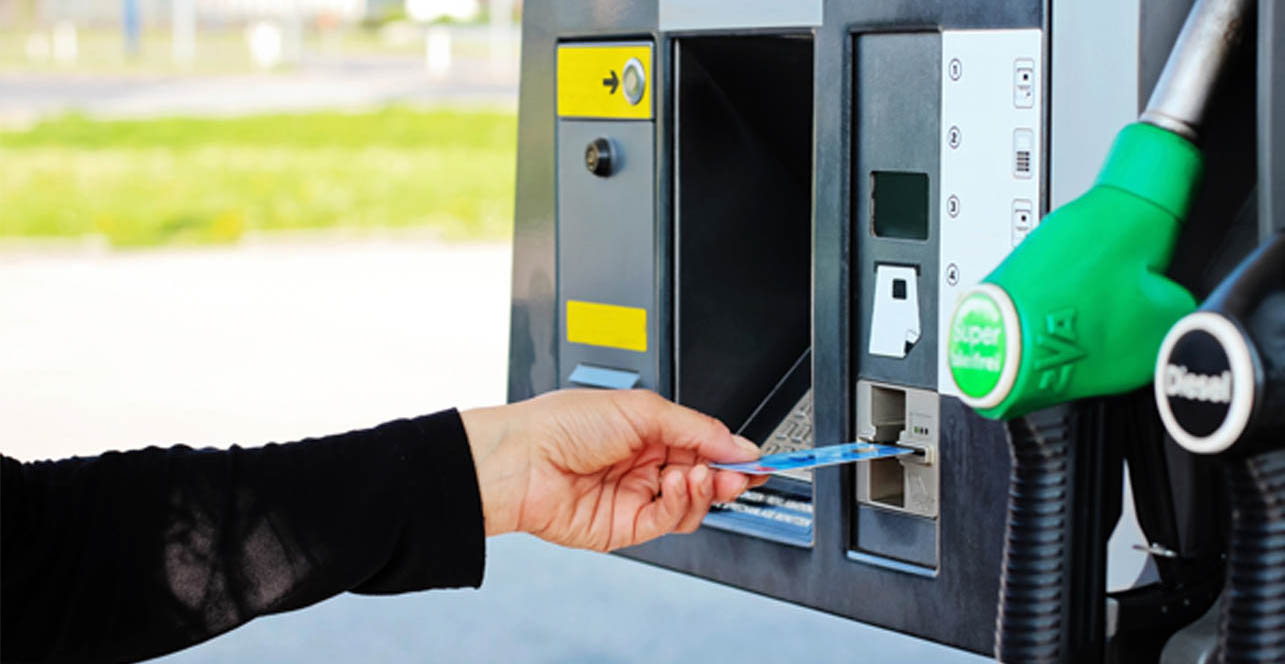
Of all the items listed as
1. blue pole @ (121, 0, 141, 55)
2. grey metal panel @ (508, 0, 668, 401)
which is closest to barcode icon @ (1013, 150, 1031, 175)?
grey metal panel @ (508, 0, 668, 401)

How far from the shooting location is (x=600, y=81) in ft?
8.11

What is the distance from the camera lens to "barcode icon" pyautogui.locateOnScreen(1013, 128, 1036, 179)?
6.15 feet

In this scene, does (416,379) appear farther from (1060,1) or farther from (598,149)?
(1060,1)

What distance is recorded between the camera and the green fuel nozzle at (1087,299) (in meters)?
1.36

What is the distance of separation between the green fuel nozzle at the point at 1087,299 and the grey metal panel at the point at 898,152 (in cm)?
57

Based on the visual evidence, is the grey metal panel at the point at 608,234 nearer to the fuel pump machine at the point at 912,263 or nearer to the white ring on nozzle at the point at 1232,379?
the fuel pump machine at the point at 912,263

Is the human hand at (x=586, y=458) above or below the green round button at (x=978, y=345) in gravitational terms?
below

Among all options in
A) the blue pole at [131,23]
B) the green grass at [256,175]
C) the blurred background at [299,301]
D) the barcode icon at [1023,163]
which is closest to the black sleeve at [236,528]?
the blurred background at [299,301]

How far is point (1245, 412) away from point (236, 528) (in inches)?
39.5

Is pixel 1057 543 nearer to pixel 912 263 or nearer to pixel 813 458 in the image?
pixel 813 458

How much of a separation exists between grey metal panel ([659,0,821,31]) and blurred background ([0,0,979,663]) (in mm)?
765

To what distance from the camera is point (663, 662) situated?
3930mm

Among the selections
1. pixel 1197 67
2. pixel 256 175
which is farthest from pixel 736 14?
pixel 256 175

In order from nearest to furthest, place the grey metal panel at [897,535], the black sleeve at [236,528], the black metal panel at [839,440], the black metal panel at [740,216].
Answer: the black sleeve at [236,528] < the black metal panel at [839,440] < the grey metal panel at [897,535] < the black metal panel at [740,216]
